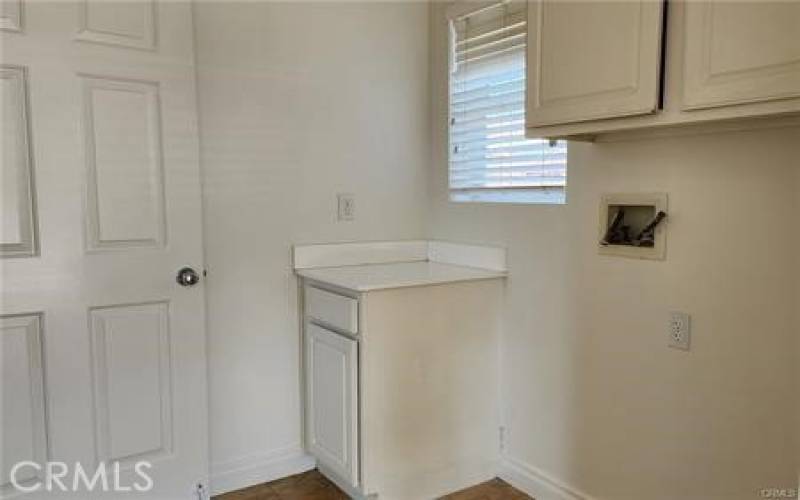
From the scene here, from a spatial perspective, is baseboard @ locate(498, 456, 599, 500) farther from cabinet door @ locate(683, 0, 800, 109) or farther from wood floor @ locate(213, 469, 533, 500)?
cabinet door @ locate(683, 0, 800, 109)

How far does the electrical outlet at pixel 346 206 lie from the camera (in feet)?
8.55

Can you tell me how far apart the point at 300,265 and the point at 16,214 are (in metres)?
1.06

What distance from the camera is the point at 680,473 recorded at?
182 cm

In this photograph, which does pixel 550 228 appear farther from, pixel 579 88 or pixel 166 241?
pixel 166 241

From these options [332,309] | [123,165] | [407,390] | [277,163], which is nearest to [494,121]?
[277,163]

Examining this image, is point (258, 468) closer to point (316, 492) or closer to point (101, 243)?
point (316, 492)

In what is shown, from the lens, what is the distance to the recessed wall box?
71.8 inches

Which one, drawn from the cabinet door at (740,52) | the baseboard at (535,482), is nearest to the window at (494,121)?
the cabinet door at (740,52)

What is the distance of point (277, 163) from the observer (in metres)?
2.44

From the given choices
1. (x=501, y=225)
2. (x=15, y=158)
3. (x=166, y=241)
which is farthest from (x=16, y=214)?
(x=501, y=225)
